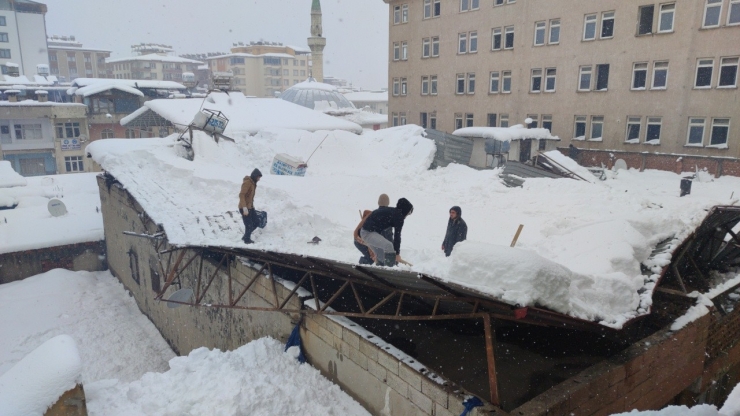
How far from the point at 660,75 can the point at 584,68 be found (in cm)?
390

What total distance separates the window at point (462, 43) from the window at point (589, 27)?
26.3 ft

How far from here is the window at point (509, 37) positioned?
29.1 metres

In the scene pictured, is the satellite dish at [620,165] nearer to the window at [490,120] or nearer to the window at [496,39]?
the window at [490,120]

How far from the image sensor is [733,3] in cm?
2083

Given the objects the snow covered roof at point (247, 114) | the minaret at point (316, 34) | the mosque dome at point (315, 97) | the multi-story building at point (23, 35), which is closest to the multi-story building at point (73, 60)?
the multi-story building at point (23, 35)

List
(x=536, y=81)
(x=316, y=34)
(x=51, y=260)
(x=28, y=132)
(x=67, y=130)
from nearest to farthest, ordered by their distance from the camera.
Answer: (x=51, y=260) → (x=536, y=81) → (x=28, y=132) → (x=67, y=130) → (x=316, y=34)

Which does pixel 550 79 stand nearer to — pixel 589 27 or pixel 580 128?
pixel 589 27

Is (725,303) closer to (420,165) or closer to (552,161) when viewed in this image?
(552,161)

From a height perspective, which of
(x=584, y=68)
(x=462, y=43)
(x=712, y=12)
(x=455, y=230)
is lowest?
(x=455, y=230)

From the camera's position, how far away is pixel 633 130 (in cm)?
2502

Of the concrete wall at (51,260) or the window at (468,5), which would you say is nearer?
the concrete wall at (51,260)

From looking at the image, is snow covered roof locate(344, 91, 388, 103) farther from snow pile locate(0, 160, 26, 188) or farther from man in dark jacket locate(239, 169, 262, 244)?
man in dark jacket locate(239, 169, 262, 244)

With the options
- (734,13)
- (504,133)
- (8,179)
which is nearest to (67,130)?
(8,179)

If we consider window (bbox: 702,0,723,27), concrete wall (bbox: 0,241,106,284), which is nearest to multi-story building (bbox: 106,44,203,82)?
concrete wall (bbox: 0,241,106,284)
